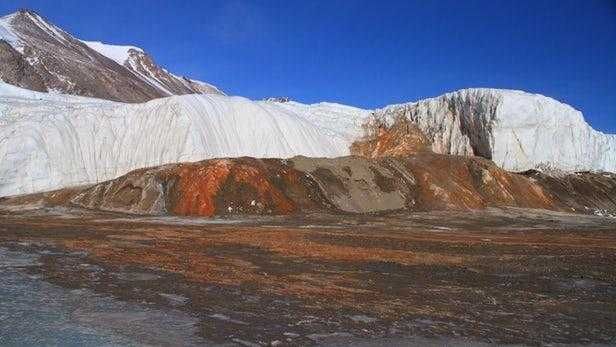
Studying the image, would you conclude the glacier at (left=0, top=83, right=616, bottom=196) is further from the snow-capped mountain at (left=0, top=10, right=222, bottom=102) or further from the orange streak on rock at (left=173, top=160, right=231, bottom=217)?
the snow-capped mountain at (left=0, top=10, right=222, bottom=102)

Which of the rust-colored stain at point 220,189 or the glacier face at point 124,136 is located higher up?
the glacier face at point 124,136

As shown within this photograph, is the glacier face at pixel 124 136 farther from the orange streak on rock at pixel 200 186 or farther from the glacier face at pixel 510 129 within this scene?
the glacier face at pixel 510 129

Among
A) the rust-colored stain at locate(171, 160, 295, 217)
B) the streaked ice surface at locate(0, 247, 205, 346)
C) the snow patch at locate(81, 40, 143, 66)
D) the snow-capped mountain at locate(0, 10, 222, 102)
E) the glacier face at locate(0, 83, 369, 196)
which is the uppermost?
the snow patch at locate(81, 40, 143, 66)

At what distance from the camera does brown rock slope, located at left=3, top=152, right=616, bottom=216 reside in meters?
37.0

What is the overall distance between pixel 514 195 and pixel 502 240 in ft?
83.7

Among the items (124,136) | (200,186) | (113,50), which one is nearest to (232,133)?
(124,136)

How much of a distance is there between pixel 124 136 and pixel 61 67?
251 ft

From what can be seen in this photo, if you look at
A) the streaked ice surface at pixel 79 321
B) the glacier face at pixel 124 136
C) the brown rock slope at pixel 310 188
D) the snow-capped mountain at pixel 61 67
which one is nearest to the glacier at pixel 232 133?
the glacier face at pixel 124 136

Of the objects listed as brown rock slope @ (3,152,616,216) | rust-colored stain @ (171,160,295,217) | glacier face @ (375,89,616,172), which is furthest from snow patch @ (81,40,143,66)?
rust-colored stain @ (171,160,295,217)

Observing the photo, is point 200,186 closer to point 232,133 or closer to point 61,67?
point 232,133

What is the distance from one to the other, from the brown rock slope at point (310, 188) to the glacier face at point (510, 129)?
794 cm

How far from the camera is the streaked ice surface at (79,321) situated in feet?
25.5

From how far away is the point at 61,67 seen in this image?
118750mm

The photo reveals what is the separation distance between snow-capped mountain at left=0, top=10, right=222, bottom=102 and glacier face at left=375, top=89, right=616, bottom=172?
75418 millimetres
